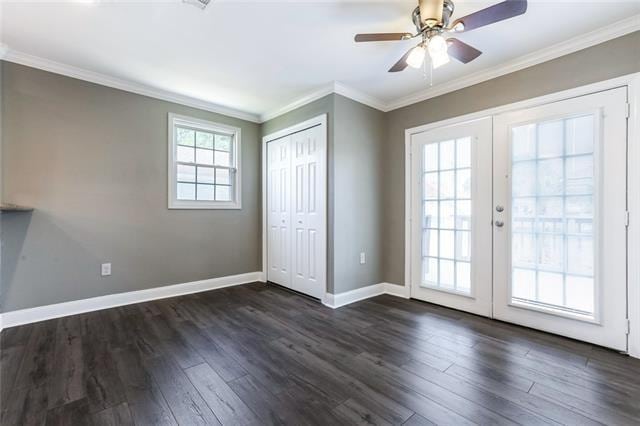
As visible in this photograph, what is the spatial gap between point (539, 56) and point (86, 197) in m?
4.67

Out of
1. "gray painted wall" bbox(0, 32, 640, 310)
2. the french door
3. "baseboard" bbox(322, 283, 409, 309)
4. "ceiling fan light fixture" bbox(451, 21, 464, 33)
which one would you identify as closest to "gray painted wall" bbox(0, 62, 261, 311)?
"gray painted wall" bbox(0, 32, 640, 310)

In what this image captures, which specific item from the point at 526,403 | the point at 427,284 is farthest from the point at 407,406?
the point at 427,284

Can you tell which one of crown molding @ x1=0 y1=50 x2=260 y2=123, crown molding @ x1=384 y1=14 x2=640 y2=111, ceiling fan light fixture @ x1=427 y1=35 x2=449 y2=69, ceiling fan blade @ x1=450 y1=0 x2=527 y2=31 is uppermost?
crown molding @ x1=0 y1=50 x2=260 y2=123

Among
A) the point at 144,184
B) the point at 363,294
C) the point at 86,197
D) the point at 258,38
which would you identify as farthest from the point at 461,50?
the point at 86,197

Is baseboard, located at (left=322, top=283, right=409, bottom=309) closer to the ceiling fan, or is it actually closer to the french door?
the french door

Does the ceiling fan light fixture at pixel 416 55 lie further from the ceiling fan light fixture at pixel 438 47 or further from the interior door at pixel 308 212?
the interior door at pixel 308 212

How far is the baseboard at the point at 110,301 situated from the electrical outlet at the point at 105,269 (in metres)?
0.25

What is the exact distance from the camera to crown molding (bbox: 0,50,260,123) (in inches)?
101

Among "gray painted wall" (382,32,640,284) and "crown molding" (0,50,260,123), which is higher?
"crown molding" (0,50,260,123)

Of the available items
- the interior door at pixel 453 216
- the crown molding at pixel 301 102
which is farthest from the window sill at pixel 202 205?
the interior door at pixel 453 216

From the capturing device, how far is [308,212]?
3471 millimetres

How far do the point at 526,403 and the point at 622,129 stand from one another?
216 cm

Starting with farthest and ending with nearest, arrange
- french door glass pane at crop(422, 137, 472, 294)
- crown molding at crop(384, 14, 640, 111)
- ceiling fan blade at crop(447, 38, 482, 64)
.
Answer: french door glass pane at crop(422, 137, 472, 294) < crown molding at crop(384, 14, 640, 111) < ceiling fan blade at crop(447, 38, 482, 64)

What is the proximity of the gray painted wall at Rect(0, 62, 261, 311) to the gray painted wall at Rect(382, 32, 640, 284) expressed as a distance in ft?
8.30
